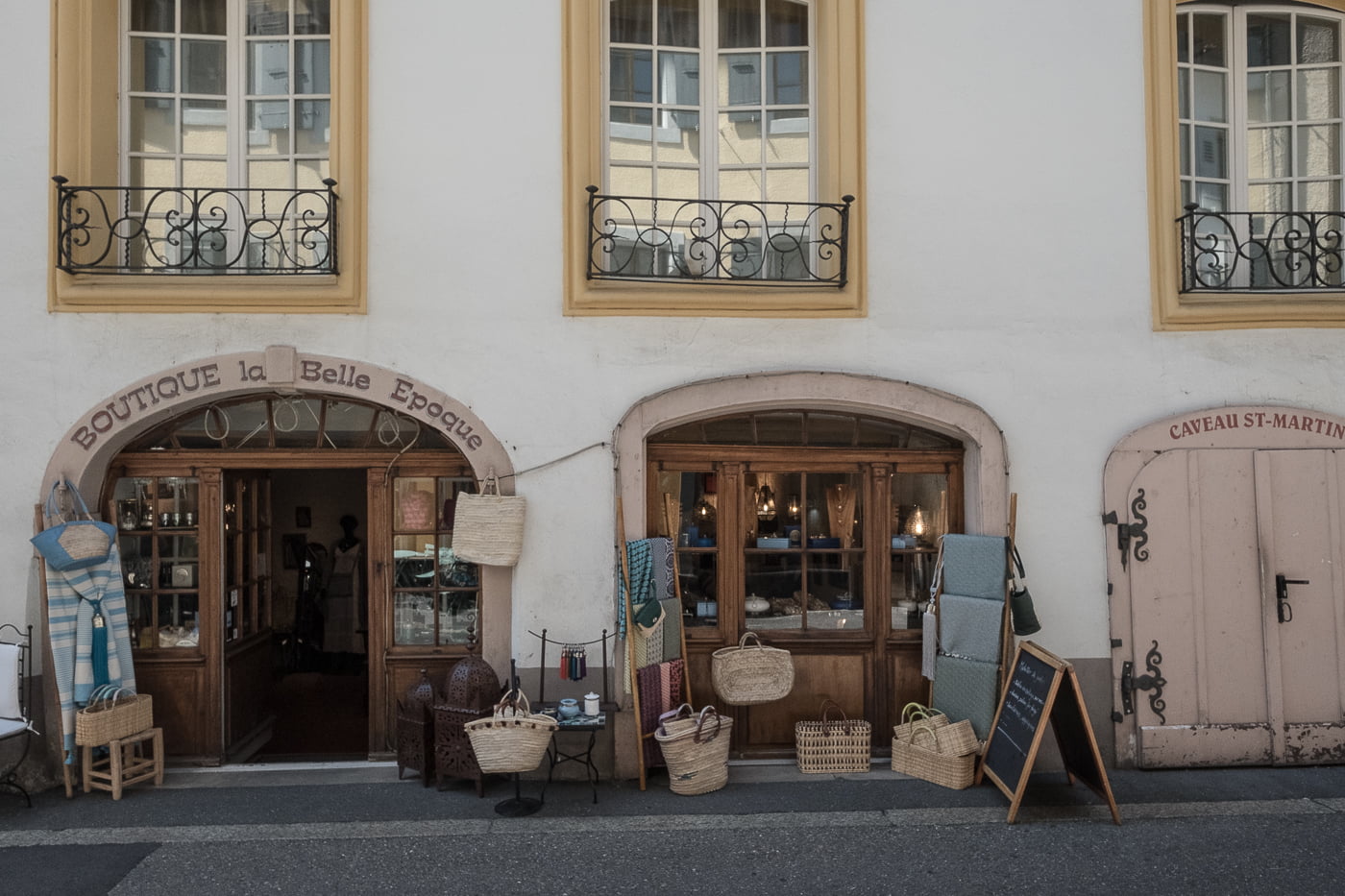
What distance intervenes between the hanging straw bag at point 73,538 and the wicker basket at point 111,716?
797mm

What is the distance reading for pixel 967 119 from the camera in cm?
648

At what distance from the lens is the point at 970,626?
6.26 m

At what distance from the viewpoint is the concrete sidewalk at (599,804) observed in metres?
5.48

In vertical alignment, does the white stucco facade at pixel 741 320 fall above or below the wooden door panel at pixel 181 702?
above

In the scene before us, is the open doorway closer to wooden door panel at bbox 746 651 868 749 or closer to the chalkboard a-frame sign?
wooden door panel at bbox 746 651 868 749

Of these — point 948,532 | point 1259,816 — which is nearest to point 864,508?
point 948,532

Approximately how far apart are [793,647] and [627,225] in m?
3.08

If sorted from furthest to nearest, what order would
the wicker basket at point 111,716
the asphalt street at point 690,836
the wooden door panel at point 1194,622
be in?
the wooden door panel at point 1194,622 → the wicker basket at point 111,716 → the asphalt street at point 690,836

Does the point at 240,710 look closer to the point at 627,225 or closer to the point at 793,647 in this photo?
the point at 793,647

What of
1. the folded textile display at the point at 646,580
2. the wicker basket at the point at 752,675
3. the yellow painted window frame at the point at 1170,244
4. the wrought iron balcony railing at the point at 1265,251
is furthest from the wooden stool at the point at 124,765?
the wrought iron balcony railing at the point at 1265,251

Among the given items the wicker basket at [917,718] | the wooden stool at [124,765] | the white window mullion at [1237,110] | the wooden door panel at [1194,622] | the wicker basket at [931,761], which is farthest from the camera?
the white window mullion at [1237,110]

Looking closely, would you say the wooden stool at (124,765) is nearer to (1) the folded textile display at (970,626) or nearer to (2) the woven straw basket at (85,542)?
(2) the woven straw basket at (85,542)

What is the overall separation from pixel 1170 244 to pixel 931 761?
375 cm

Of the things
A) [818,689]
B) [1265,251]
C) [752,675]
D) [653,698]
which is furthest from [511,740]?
[1265,251]
